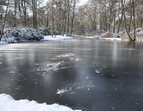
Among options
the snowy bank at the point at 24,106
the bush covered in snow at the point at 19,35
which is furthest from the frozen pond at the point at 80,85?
the bush covered in snow at the point at 19,35

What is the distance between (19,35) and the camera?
34.8m

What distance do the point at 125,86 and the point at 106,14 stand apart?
5209 cm

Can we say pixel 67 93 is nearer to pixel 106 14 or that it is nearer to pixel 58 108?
pixel 58 108

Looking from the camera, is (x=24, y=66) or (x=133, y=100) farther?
(x=24, y=66)

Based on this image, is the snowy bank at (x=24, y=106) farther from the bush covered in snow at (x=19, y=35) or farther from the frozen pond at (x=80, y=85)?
the bush covered in snow at (x=19, y=35)

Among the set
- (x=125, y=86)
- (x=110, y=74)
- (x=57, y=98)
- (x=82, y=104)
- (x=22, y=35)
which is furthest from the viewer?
(x=22, y=35)

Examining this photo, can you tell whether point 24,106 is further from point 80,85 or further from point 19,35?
point 19,35

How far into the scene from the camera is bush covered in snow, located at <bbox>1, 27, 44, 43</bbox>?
3184 centimetres

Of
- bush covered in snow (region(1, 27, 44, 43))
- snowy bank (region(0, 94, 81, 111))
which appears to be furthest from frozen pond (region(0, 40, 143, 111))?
bush covered in snow (region(1, 27, 44, 43))

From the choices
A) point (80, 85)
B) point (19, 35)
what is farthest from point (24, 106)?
point (19, 35)

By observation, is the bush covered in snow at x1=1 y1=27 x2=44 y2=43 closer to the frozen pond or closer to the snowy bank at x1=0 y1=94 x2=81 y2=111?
the frozen pond

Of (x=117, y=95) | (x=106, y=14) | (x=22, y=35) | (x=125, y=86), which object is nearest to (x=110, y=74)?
(x=125, y=86)

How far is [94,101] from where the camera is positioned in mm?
6516

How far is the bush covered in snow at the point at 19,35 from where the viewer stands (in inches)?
1254
